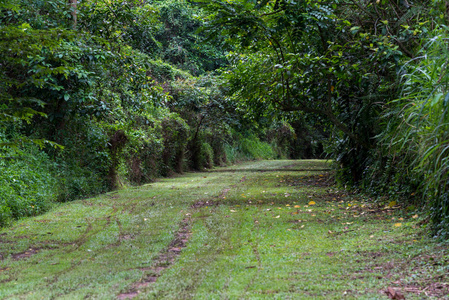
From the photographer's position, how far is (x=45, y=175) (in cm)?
981

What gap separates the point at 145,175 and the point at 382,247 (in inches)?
472

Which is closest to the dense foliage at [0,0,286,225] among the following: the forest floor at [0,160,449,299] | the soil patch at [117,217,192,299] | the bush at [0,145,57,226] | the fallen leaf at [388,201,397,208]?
the bush at [0,145,57,226]

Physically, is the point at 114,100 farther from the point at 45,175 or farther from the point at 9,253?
the point at 9,253

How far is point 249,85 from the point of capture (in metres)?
10.6

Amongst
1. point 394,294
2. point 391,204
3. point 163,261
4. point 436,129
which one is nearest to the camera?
point 394,294

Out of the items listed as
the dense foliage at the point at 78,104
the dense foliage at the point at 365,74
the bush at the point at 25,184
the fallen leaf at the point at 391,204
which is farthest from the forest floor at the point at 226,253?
the dense foliage at the point at 78,104

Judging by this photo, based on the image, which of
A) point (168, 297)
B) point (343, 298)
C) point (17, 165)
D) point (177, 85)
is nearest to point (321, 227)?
point (343, 298)

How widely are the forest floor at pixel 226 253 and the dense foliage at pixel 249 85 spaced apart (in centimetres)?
77

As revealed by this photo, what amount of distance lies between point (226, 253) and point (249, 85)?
6.23 meters

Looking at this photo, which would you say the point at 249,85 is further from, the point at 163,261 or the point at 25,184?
the point at 163,261

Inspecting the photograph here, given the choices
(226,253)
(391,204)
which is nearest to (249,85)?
(391,204)

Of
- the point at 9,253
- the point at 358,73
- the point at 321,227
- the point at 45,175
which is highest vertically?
the point at 358,73

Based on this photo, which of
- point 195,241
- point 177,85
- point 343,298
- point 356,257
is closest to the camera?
point 343,298

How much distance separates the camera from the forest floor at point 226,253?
383 cm
